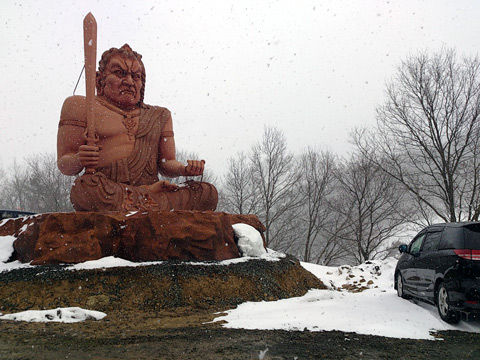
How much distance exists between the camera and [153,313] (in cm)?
543

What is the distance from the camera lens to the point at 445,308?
5.00 m

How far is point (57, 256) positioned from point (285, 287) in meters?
4.10

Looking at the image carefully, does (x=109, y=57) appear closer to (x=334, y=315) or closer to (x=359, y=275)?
(x=334, y=315)

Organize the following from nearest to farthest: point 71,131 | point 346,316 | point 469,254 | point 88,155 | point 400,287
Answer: point 469,254 < point 346,316 < point 400,287 < point 88,155 < point 71,131

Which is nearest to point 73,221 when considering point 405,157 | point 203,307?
point 203,307

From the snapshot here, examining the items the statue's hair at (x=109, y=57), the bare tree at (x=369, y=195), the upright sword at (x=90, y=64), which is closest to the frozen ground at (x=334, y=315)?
the upright sword at (x=90, y=64)

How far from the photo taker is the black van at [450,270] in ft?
15.5

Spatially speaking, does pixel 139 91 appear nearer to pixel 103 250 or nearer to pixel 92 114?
pixel 92 114

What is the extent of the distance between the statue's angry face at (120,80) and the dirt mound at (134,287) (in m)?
4.27

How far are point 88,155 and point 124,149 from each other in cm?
123

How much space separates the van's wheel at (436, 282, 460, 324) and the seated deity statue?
478 centimetres

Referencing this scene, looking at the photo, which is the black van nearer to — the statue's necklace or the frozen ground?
the frozen ground

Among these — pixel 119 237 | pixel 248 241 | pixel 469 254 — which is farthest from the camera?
pixel 248 241

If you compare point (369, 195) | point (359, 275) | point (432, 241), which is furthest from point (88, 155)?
point (369, 195)
